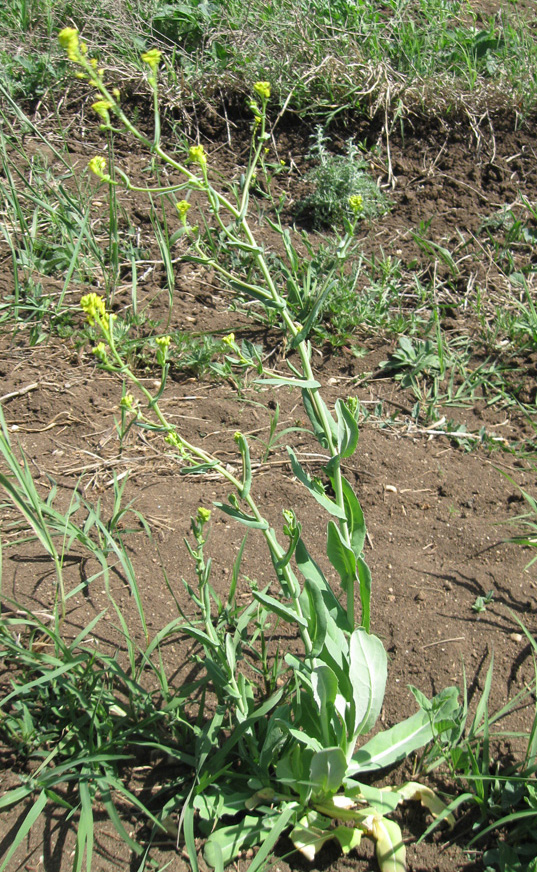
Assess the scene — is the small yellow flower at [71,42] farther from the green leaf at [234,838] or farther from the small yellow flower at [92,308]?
the green leaf at [234,838]

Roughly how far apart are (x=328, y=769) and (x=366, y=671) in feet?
0.69

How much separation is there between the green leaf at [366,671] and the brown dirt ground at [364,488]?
0.28 m

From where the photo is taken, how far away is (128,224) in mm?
3373

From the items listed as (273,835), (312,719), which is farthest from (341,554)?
(273,835)

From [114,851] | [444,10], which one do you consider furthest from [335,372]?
[444,10]

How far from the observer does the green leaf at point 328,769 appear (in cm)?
135

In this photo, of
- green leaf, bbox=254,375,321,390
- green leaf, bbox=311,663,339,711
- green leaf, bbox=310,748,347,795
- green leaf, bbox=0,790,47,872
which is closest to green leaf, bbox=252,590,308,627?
green leaf, bbox=311,663,339,711

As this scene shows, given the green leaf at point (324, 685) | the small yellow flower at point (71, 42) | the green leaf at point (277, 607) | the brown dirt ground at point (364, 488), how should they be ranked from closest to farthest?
the small yellow flower at point (71, 42) < the green leaf at point (277, 607) < the green leaf at point (324, 685) < the brown dirt ground at point (364, 488)

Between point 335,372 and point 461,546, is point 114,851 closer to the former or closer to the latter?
point 461,546

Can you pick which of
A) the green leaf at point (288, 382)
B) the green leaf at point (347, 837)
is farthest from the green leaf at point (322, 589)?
the green leaf at point (347, 837)

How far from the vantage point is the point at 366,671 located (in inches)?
56.2

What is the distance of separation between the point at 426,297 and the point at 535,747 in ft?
6.44

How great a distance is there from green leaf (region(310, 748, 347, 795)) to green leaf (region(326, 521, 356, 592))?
0.33m

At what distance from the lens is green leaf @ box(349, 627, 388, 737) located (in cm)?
141
